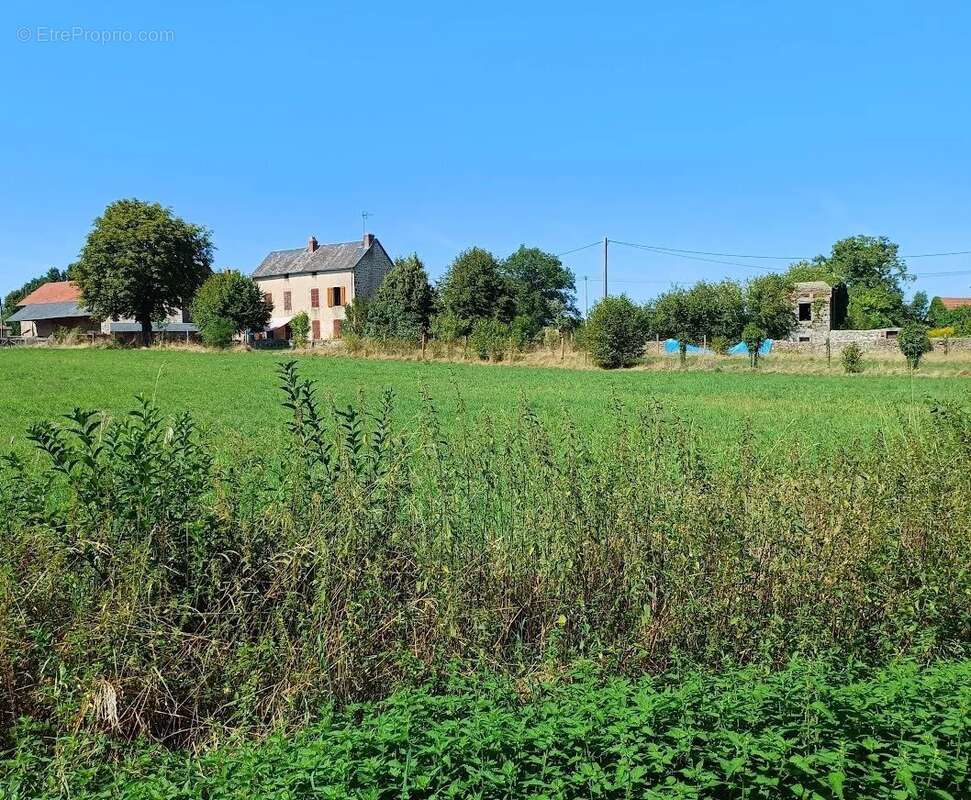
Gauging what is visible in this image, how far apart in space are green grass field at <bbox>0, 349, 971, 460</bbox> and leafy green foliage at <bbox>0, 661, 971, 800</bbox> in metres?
2.94

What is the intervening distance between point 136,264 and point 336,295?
17.2 metres

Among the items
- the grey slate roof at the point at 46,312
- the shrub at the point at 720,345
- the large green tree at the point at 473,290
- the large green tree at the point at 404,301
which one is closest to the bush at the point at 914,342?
the shrub at the point at 720,345

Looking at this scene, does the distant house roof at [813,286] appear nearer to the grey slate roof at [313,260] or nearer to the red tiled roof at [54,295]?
the grey slate roof at [313,260]

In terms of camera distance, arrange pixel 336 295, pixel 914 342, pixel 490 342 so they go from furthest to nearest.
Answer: pixel 336 295 < pixel 490 342 < pixel 914 342

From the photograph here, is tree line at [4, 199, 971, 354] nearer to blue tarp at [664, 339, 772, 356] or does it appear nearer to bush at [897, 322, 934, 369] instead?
blue tarp at [664, 339, 772, 356]

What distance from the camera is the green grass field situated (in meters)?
15.3

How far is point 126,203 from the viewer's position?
68000 millimetres

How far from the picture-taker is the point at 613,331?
146 feet

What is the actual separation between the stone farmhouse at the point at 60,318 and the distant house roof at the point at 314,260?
15703mm

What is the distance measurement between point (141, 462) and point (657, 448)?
3.81 m

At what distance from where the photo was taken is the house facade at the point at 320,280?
7144cm

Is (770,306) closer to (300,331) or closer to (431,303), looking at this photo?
(431,303)

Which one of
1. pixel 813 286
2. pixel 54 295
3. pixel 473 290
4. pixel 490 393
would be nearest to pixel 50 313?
pixel 54 295

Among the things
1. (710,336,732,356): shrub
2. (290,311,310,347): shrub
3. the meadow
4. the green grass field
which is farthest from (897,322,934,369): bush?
the meadow
